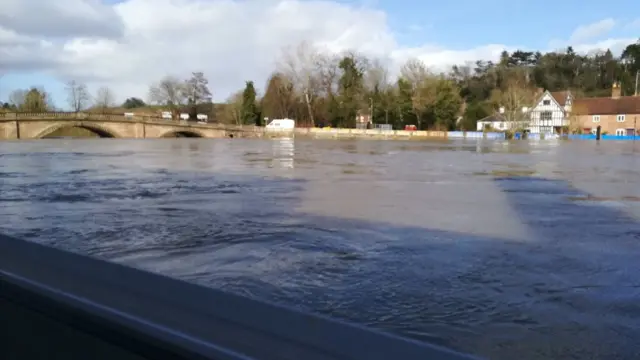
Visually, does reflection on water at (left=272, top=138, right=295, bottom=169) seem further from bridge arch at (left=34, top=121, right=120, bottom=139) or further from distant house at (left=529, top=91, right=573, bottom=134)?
distant house at (left=529, top=91, right=573, bottom=134)

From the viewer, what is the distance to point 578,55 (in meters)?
118

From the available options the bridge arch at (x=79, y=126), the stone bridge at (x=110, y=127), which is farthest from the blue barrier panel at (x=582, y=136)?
the bridge arch at (x=79, y=126)

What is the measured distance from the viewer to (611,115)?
82.0m

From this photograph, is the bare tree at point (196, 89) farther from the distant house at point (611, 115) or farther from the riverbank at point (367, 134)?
the distant house at point (611, 115)

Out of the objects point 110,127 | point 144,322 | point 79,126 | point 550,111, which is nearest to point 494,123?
point 550,111

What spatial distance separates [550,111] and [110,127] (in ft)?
216

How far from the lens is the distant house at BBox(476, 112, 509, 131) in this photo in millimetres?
79762

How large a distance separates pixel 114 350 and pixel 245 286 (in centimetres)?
229

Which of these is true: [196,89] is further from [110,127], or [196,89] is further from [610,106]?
[610,106]

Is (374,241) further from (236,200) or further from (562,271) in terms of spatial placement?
(236,200)

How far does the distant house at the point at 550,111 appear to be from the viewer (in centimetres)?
8778

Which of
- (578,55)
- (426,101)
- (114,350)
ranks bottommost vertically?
(114,350)

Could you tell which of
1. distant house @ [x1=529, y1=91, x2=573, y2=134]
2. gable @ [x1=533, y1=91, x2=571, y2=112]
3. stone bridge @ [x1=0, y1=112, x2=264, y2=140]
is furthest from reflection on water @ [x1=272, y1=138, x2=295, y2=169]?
gable @ [x1=533, y1=91, x2=571, y2=112]

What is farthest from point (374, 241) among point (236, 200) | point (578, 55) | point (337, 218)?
point (578, 55)
